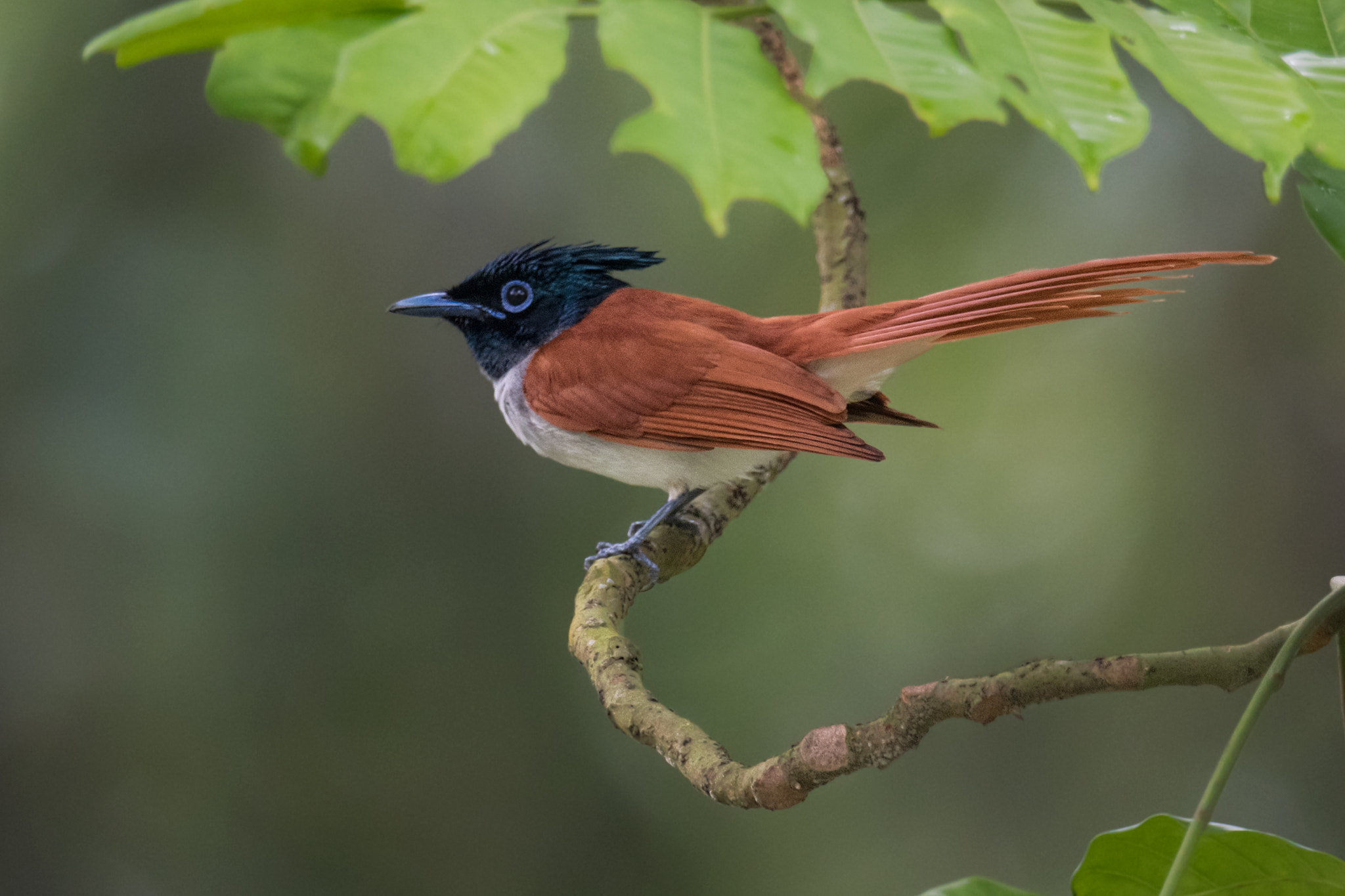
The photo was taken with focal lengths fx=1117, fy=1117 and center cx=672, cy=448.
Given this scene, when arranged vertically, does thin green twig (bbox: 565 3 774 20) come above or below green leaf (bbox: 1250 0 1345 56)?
above

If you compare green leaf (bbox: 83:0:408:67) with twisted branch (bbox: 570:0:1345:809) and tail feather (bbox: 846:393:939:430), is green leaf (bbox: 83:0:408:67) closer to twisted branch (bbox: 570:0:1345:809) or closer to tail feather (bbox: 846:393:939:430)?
twisted branch (bbox: 570:0:1345:809)

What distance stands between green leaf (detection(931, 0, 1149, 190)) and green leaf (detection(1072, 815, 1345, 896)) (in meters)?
0.65

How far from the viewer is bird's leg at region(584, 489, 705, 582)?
194 cm

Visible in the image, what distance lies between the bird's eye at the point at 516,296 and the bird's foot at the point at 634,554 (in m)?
0.47

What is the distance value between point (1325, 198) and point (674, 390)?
0.94 metres

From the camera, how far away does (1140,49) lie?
763mm

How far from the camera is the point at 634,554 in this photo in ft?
6.46

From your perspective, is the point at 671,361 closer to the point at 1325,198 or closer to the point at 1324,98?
the point at 1325,198

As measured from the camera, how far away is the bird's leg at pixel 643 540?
194 cm

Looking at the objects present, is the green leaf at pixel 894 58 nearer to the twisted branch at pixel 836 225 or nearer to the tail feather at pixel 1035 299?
the tail feather at pixel 1035 299

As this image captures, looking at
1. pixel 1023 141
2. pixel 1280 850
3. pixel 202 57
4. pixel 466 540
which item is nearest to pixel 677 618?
pixel 466 540

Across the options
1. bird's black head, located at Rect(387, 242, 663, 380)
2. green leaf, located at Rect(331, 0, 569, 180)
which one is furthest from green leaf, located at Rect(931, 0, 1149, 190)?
bird's black head, located at Rect(387, 242, 663, 380)

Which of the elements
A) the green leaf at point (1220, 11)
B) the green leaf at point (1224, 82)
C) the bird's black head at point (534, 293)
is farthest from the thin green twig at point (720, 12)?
the bird's black head at point (534, 293)

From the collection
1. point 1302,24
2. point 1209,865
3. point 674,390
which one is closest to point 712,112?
point 1302,24
